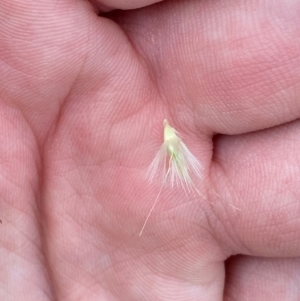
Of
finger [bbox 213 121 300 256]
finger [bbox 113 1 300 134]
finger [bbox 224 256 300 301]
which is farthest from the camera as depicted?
finger [bbox 224 256 300 301]

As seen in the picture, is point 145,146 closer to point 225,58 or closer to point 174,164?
point 174,164

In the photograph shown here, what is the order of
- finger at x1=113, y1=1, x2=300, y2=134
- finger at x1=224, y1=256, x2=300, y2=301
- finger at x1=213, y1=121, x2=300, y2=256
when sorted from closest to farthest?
1. finger at x1=113, y1=1, x2=300, y2=134
2. finger at x1=213, y1=121, x2=300, y2=256
3. finger at x1=224, y1=256, x2=300, y2=301

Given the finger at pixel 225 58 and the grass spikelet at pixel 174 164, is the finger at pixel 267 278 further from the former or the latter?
the finger at pixel 225 58

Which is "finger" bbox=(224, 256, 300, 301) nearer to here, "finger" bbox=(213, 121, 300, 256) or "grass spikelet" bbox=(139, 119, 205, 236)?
"finger" bbox=(213, 121, 300, 256)

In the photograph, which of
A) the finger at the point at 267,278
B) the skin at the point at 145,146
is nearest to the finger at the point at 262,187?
the skin at the point at 145,146

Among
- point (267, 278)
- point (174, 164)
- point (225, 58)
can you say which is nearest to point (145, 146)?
point (174, 164)

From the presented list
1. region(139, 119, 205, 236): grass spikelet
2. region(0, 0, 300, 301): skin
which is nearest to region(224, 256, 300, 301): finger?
→ region(0, 0, 300, 301): skin
